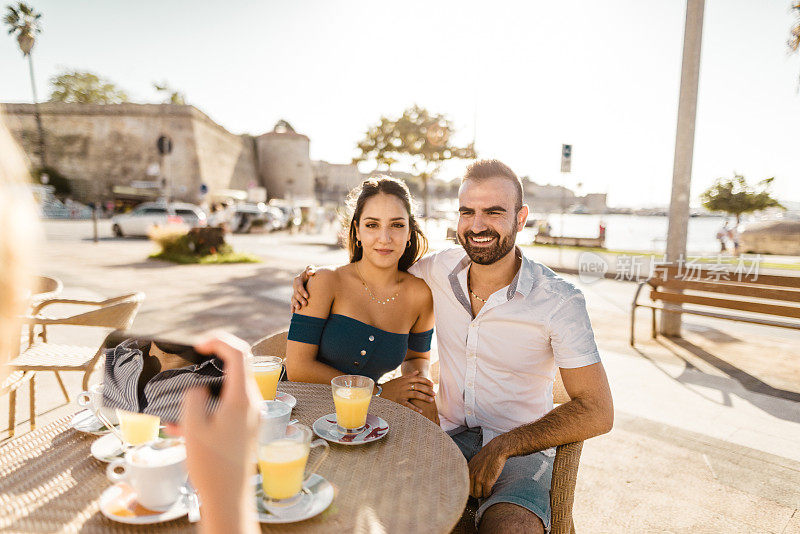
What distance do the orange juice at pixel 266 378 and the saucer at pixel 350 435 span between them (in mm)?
192

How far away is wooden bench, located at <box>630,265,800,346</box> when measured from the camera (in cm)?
419

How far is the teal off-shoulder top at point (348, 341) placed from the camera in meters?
2.14

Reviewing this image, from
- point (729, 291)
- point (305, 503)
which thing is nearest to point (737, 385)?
point (729, 291)

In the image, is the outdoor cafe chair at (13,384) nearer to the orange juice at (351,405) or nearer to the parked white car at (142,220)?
the orange juice at (351,405)

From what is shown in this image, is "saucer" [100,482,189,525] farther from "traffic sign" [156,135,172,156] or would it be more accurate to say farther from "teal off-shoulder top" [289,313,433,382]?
"traffic sign" [156,135,172,156]

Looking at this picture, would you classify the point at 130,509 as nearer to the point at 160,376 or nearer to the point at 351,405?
the point at 160,376

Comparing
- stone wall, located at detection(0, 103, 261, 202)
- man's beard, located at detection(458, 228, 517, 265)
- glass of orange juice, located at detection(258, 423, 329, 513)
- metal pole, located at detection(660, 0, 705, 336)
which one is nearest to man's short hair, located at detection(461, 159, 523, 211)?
man's beard, located at detection(458, 228, 517, 265)

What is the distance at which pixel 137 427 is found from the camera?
1155 millimetres

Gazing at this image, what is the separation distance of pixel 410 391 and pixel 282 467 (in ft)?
2.99

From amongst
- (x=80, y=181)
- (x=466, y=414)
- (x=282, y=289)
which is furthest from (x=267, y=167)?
(x=466, y=414)

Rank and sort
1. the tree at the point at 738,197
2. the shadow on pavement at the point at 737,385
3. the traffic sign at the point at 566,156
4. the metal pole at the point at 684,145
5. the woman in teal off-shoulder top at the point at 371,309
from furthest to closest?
1. the tree at the point at 738,197
2. the traffic sign at the point at 566,156
3. the metal pole at the point at 684,145
4. the shadow on pavement at the point at 737,385
5. the woman in teal off-shoulder top at the point at 371,309

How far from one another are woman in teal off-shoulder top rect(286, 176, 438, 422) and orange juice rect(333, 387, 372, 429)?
0.61 m

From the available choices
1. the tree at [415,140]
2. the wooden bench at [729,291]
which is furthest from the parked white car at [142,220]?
the wooden bench at [729,291]

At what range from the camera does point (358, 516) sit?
3.43 ft
